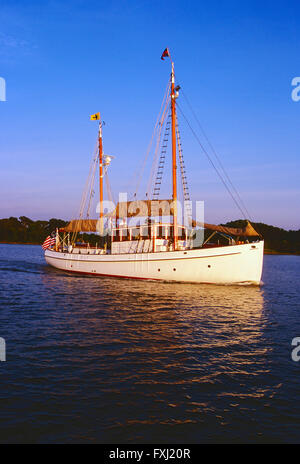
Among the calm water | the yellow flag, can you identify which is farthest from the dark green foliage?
the calm water

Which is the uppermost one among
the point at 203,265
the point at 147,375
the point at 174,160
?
the point at 174,160

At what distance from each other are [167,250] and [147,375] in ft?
71.6

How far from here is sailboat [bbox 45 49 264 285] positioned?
27.5m

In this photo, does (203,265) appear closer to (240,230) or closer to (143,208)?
(240,230)

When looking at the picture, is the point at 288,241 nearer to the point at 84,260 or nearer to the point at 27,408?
the point at 84,260

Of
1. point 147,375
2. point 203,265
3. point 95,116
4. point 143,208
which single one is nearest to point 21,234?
point 95,116

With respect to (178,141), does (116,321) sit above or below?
below

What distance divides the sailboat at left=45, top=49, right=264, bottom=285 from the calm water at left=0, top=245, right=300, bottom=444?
869 cm

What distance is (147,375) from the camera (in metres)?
9.57

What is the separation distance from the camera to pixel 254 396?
8523 mm

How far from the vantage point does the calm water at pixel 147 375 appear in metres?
6.99
